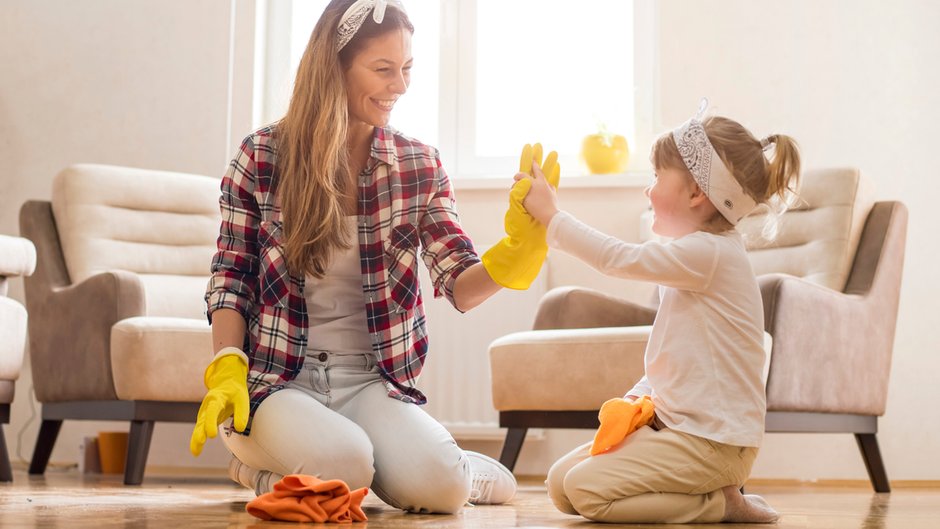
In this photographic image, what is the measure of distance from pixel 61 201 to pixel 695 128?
84.2 inches

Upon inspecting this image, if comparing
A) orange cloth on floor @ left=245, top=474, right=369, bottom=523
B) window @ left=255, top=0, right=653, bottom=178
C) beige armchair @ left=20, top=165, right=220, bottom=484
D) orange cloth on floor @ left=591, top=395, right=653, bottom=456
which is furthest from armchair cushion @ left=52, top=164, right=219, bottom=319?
orange cloth on floor @ left=591, top=395, right=653, bottom=456

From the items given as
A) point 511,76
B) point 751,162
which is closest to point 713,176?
point 751,162

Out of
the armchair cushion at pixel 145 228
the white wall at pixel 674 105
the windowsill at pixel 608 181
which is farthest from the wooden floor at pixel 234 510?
the windowsill at pixel 608 181

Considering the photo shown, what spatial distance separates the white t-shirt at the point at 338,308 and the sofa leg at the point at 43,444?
1481mm

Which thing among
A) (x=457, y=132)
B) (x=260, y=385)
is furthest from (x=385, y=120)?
(x=457, y=132)

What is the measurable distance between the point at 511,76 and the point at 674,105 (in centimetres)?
64

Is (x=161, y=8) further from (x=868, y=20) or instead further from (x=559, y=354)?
(x=868, y=20)

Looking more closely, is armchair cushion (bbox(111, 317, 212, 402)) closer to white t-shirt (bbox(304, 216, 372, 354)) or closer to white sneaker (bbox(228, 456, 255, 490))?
white sneaker (bbox(228, 456, 255, 490))

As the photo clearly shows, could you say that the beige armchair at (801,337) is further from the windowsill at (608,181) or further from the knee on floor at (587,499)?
the knee on floor at (587,499)

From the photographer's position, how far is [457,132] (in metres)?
3.72

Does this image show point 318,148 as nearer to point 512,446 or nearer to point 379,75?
point 379,75

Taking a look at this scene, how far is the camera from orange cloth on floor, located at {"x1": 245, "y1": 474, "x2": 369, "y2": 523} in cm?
136

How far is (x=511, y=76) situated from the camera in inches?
147

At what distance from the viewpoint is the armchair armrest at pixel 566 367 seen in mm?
2338
